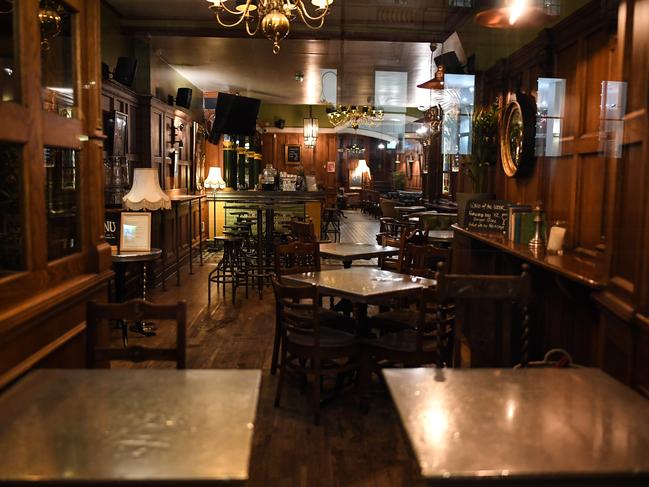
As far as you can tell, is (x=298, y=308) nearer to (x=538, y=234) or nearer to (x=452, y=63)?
(x=538, y=234)

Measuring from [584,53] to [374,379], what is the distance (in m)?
2.66

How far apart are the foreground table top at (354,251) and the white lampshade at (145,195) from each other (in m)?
1.55

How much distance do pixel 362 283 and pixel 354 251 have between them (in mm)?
1513

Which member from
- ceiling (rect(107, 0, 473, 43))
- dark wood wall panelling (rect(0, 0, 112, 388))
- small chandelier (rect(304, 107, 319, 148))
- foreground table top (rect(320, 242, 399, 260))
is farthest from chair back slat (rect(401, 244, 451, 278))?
small chandelier (rect(304, 107, 319, 148))

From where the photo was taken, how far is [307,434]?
361 cm

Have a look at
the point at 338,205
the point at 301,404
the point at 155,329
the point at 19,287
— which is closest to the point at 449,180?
the point at 338,205

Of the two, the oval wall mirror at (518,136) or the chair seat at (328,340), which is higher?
the oval wall mirror at (518,136)

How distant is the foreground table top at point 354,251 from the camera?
5.47m

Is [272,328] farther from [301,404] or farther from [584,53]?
[584,53]

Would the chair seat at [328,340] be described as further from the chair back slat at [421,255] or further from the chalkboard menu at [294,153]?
the chalkboard menu at [294,153]

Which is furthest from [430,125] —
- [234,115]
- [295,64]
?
[234,115]

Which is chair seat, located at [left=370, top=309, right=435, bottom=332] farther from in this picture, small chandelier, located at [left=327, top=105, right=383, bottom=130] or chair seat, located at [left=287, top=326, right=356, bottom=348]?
small chandelier, located at [left=327, top=105, right=383, bottom=130]

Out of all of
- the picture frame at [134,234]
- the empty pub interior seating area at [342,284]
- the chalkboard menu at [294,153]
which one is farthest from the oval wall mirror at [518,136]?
the chalkboard menu at [294,153]

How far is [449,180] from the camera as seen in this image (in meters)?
9.70
